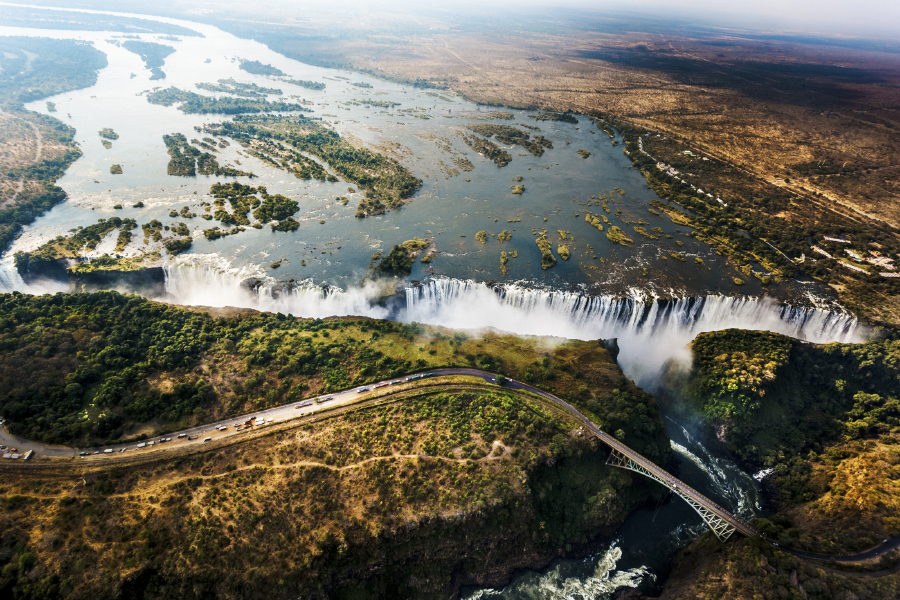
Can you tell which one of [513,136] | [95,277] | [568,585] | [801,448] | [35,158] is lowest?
[568,585]

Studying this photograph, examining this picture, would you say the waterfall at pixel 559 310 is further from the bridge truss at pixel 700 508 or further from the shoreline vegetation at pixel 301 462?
the bridge truss at pixel 700 508

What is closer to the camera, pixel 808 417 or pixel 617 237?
pixel 808 417

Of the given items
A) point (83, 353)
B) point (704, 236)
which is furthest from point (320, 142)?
point (704, 236)

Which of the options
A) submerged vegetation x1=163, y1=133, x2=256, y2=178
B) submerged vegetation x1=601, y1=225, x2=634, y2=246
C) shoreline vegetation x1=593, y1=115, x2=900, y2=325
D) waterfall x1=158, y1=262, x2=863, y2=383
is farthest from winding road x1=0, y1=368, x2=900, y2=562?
submerged vegetation x1=163, y1=133, x2=256, y2=178

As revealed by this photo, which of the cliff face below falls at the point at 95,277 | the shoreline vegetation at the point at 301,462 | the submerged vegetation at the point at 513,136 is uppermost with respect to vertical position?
the submerged vegetation at the point at 513,136

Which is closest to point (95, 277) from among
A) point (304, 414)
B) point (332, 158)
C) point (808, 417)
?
point (304, 414)

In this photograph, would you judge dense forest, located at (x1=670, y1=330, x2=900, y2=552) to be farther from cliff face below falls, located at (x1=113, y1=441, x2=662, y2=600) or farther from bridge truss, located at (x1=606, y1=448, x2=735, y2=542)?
cliff face below falls, located at (x1=113, y1=441, x2=662, y2=600)

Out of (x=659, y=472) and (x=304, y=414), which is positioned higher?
(x=659, y=472)

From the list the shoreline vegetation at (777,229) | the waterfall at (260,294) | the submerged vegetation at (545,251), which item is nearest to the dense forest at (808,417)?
the shoreline vegetation at (777,229)

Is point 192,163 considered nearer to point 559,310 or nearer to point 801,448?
point 559,310
